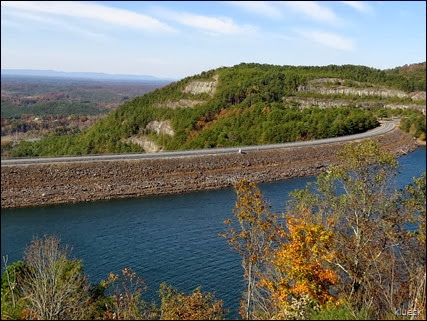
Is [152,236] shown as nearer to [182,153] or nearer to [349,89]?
[182,153]

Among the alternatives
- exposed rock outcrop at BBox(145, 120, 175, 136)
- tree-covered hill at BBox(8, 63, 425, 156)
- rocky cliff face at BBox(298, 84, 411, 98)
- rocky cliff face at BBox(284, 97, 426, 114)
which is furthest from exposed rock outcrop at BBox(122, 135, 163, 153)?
rocky cliff face at BBox(298, 84, 411, 98)

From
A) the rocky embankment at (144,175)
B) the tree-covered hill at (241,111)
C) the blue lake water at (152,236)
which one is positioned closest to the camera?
the blue lake water at (152,236)

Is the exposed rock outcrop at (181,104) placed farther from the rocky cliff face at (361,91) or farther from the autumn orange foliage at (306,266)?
the autumn orange foliage at (306,266)

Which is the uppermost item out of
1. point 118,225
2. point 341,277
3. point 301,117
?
point 301,117

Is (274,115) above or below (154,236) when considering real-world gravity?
above

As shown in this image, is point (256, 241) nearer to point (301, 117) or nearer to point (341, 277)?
point (341, 277)

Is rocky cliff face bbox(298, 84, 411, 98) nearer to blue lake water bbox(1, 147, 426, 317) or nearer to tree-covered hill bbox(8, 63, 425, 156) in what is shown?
tree-covered hill bbox(8, 63, 425, 156)

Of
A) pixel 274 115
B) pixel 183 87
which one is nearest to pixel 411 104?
pixel 274 115

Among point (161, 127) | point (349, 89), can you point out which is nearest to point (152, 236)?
point (161, 127)

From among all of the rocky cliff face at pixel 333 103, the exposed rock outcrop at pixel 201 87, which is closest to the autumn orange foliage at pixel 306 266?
the rocky cliff face at pixel 333 103
